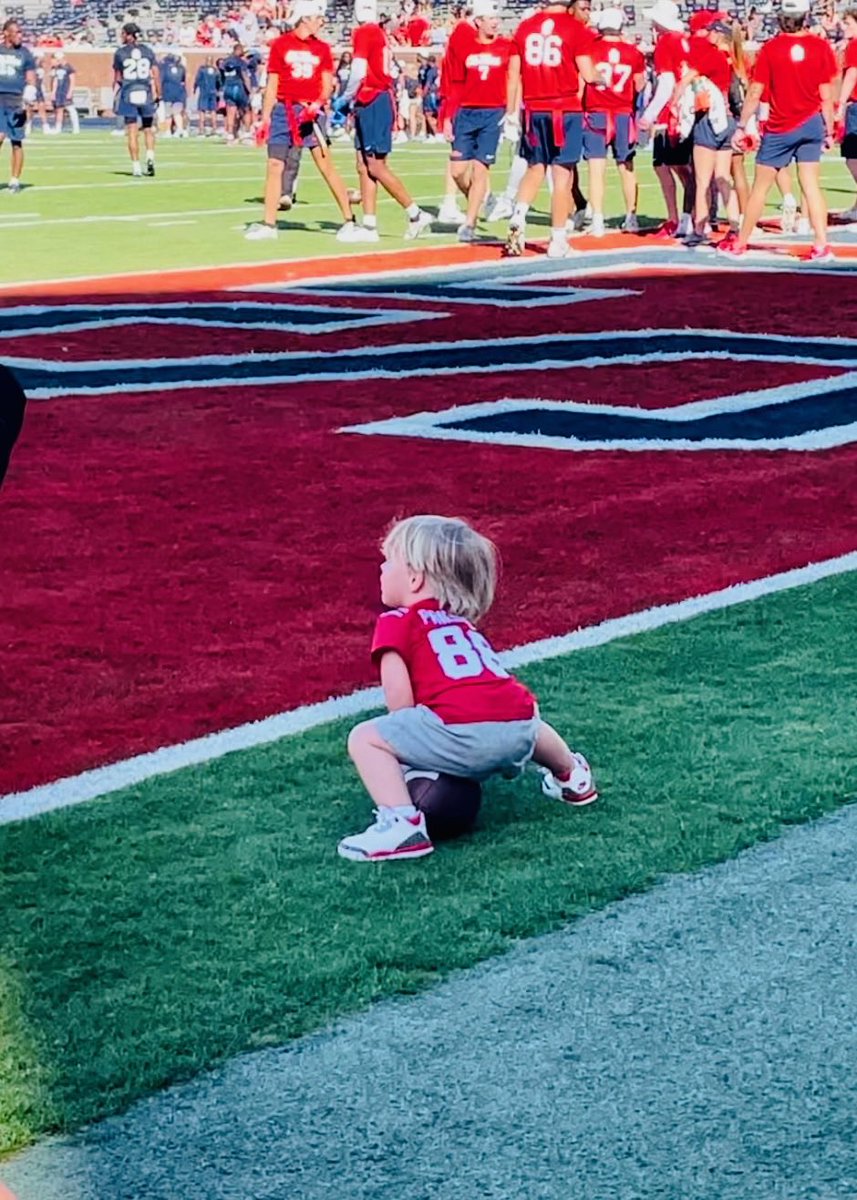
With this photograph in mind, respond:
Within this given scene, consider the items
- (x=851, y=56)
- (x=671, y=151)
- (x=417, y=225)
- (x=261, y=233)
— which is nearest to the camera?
(x=671, y=151)

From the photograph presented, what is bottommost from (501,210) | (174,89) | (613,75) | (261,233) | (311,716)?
(174,89)

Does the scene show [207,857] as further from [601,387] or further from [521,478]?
[601,387]

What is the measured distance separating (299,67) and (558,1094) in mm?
15622

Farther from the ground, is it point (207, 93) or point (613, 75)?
point (613, 75)

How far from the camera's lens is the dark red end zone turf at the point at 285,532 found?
5.22 m

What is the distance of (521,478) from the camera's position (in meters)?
7.86

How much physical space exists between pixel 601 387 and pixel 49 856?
6440 millimetres

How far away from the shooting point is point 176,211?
850 inches

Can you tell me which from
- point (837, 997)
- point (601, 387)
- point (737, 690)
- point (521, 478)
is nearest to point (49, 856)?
point (837, 997)

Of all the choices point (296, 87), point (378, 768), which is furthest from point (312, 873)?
point (296, 87)

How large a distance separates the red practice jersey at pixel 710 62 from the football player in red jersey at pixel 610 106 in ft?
3.37

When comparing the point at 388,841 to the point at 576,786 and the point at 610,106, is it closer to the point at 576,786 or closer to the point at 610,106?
the point at 576,786

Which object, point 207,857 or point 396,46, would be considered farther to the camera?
point 396,46

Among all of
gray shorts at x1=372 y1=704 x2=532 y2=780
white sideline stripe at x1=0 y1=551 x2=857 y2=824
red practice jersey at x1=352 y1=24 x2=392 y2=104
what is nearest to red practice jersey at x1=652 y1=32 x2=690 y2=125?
red practice jersey at x1=352 y1=24 x2=392 y2=104
